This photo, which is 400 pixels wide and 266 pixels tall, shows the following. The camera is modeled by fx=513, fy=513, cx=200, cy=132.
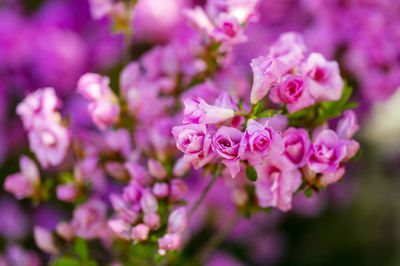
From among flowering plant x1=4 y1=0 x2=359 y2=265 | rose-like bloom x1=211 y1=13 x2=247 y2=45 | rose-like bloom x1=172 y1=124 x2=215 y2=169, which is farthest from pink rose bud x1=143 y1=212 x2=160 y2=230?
rose-like bloom x1=211 y1=13 x2=247 y2=45

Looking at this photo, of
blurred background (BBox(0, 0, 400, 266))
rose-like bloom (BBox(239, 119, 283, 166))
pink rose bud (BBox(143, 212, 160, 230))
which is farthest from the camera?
blurred background (BBox(0, 0, 400, 266))

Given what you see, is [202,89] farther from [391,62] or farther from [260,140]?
[391,62]

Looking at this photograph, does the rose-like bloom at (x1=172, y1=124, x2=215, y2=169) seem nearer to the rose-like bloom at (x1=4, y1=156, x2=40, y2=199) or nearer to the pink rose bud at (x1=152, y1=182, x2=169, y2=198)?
the pink rose bud at (x1=152, y1=182, x2=169, y2=198)

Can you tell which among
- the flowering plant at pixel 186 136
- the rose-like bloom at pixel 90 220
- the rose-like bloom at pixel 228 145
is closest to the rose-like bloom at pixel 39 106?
the flowering plant at pixel 186 136

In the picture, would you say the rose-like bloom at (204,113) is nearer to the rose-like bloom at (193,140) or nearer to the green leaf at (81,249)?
the rose-like bloom at (193,140)

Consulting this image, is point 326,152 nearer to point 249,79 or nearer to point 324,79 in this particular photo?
point 324,79

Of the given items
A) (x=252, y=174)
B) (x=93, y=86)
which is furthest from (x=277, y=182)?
(x=93, y=86)
